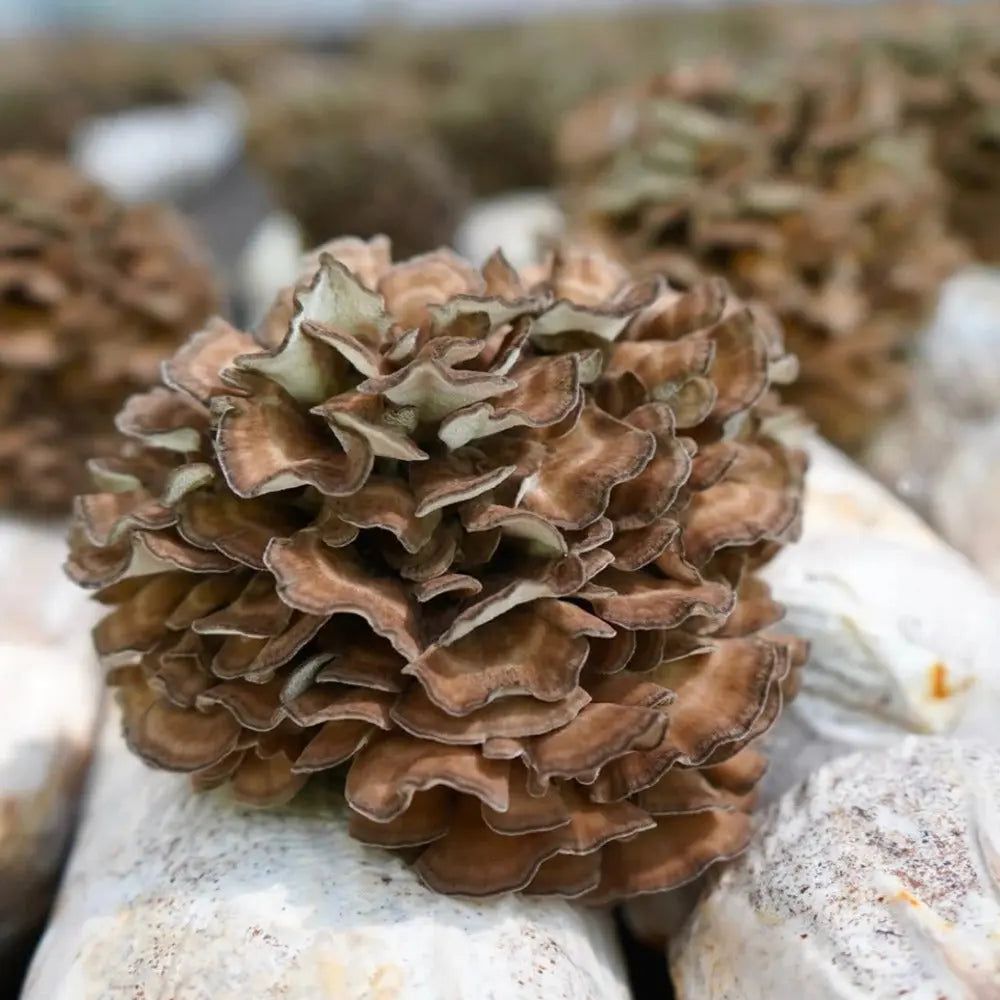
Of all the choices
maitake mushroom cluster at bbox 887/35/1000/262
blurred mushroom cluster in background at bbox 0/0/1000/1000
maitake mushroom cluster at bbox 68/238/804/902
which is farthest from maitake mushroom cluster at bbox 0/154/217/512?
maitake mushroom cluster at bbox 887/35/1000/262

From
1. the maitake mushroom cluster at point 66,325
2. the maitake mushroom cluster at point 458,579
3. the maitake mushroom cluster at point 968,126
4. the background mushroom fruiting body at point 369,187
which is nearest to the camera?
the maitake mushroom cluster at point 458,579

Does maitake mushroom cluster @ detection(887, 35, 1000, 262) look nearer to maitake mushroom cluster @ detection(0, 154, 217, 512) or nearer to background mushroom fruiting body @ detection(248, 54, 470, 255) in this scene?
background mushroom fruiting body @ detection(248, 54, 470, 255)

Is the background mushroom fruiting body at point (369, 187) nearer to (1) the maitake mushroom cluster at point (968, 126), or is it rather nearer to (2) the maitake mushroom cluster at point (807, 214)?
(2) the maitake mushroom cluster at point (807, 214)

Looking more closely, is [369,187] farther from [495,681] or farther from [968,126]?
[495,681]

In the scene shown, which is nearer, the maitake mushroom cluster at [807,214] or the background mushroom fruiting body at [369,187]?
the maitake mushroom cluster at [807,214]

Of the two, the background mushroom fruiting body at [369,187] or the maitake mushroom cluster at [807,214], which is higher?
the maitake mushroom cluster at [807,214]

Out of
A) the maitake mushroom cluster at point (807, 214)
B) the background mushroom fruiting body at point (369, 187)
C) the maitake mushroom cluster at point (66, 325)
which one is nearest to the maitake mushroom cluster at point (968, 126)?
the maitake mushroom cluster at point (807, 214)
